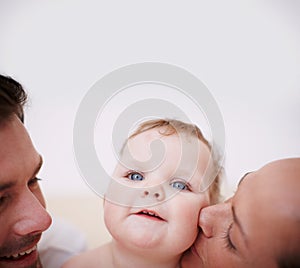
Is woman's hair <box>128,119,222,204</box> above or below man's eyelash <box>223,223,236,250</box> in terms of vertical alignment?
above

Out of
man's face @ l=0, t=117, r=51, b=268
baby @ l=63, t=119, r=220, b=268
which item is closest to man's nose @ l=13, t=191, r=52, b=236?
man's face @ l=0, t=117, r=51, b=268

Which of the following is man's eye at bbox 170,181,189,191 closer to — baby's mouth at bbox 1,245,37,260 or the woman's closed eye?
the woman's closed eye

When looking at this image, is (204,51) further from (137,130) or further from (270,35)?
(137,130)

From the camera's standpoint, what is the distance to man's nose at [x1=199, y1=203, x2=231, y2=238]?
80cm

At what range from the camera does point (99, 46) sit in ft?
3.70

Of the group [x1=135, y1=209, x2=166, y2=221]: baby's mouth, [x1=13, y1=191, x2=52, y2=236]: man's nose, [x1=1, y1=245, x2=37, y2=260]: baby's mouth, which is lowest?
[x1=1, y1=245, x2=37, y2=260]: baby's mouth

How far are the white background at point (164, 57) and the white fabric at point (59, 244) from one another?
10 cm

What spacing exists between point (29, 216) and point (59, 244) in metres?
0.31

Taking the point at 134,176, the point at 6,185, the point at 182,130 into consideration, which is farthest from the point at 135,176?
the point at 6,185

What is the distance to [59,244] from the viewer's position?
109 cm

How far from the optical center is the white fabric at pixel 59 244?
40.7 inches

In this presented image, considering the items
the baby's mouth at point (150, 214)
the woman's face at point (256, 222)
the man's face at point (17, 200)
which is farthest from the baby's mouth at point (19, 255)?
the woman's face at point (256, 222)

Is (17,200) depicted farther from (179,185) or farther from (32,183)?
(179,185)

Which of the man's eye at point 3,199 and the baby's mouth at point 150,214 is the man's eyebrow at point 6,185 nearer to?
the man's eye at point 3,199
